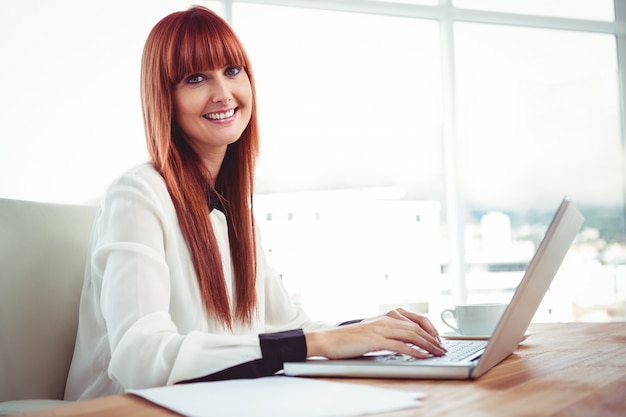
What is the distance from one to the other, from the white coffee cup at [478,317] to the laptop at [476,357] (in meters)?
0.34

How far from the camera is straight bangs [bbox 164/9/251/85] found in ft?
4.94

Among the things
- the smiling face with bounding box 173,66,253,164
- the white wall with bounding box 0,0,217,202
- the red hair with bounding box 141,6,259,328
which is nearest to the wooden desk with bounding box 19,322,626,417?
the red hair with bounding box 141,6,259,328

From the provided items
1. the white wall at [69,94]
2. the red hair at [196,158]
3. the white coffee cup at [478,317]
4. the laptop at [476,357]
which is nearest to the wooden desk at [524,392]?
the laptop at [476,357]

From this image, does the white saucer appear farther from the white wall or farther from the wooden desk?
the white wall

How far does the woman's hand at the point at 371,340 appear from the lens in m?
1.01

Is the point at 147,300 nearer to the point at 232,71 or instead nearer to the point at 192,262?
the point at 192,262

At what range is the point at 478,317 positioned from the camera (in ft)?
4.61

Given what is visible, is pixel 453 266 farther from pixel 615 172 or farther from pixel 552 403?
pixel 552 403

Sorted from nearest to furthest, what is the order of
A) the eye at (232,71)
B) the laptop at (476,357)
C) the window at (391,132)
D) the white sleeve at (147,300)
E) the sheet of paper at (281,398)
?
1. the sheet of paper at (281,398)
2. the laptop at (476,357)
3. the white sleeve at (147,300)
4. the eye at (232,71)
5. the window at (391,132)

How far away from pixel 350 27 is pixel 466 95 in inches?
34.1

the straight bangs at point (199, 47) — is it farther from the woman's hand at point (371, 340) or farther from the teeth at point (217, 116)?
the woman's hand at point (371, 340)

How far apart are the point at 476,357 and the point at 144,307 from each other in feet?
1.66

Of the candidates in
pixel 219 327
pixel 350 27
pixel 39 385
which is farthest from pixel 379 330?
pixel 350 27

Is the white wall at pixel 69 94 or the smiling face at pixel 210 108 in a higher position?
the white wall at pixel 69 94
